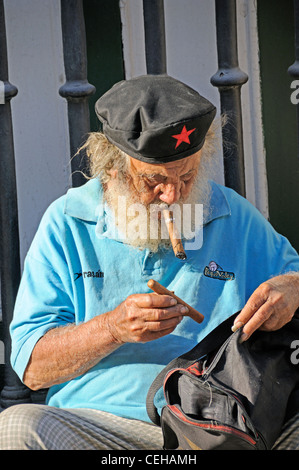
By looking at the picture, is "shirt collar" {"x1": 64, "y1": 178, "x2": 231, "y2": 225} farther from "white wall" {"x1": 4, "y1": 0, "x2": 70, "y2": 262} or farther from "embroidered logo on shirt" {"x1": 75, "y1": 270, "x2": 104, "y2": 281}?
"white wall" {"x1": 4, "y1": 0, "x2": 70, "y2": 262}

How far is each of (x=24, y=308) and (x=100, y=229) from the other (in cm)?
37

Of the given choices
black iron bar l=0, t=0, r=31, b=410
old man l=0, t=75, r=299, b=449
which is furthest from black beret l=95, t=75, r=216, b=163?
black iron bar l=0, t=0, r=31, b=410

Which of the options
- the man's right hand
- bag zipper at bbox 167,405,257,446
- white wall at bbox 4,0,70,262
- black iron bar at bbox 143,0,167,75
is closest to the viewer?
bag zipper at bbox 167,405,257,446

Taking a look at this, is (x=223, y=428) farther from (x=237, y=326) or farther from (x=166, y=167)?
(x=166, y=167)

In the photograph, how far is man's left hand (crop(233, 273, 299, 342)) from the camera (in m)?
2.54

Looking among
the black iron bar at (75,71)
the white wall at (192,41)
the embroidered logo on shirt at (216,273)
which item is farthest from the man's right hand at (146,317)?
the white wall at (192,41)

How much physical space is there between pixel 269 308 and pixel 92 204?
725 millimetres

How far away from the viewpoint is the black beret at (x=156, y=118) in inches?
103

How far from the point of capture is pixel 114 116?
8.77ft

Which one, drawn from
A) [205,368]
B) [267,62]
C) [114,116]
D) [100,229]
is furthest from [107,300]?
[267,62]

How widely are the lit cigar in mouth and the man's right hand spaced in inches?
7.6

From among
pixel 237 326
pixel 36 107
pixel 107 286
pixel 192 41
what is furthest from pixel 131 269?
pixel 192 41

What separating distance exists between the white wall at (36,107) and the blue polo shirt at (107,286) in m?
1.11

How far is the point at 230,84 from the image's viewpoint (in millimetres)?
3070
